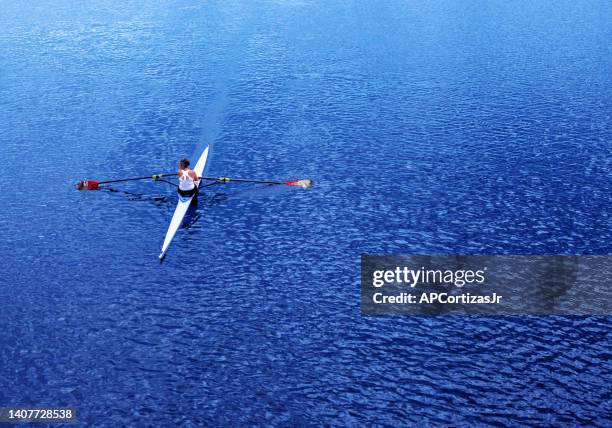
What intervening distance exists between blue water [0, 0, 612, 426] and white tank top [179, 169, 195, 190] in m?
2.38

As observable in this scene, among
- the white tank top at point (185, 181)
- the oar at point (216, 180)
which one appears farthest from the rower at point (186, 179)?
the oar at point (216, 180)

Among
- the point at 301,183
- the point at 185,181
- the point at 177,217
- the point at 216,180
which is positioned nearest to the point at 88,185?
the point at 185,181

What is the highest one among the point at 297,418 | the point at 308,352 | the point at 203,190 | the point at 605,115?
the point at 605,115

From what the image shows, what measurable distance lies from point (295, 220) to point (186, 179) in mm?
8929

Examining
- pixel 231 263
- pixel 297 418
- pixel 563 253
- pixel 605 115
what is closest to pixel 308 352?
pixel 297 418

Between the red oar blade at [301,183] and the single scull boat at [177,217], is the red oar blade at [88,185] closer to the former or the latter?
the single scull boat at [177,217]

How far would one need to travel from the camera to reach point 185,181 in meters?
46.4

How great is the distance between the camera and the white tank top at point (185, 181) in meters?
46.2

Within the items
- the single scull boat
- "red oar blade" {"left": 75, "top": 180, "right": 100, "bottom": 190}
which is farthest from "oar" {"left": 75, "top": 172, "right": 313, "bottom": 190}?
the single scull boat

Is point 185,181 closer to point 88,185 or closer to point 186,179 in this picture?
point 186,179

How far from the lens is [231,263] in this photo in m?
41.8

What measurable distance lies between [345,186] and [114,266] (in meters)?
20.3

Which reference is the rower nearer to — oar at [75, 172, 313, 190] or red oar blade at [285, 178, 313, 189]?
oar at [75, 172, 313, 190]

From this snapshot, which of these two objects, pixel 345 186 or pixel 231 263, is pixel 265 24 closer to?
pixel 345 186
